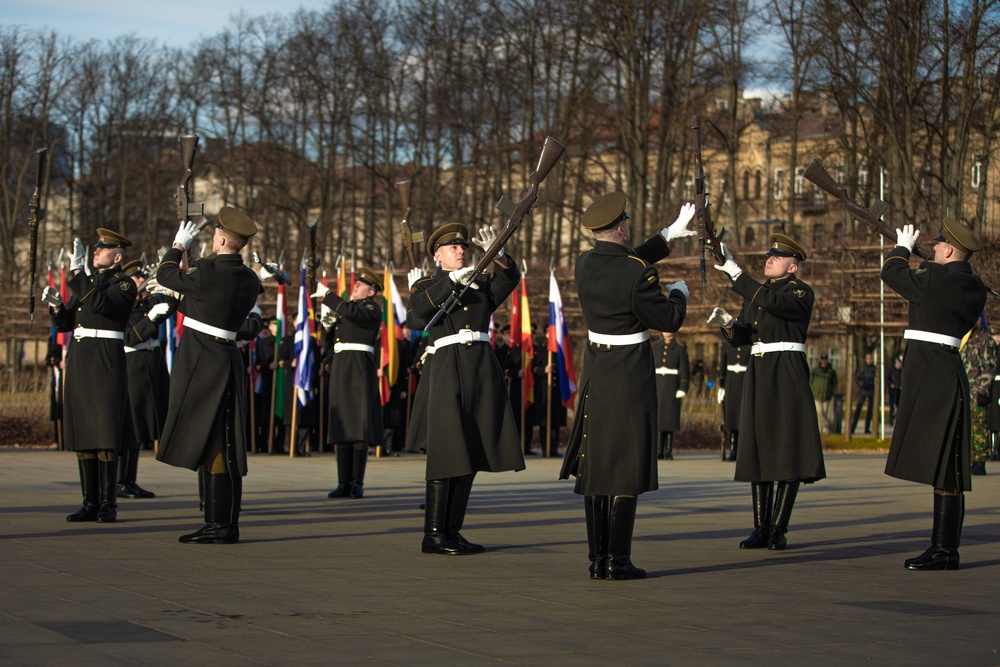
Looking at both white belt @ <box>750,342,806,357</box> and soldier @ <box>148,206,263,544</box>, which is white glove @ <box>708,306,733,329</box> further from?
soldier @ <box>148,206,263,544</box>

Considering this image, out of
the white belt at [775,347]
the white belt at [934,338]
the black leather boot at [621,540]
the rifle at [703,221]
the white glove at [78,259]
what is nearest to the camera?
the black leather boot at [621,540]

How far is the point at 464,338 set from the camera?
9.34m

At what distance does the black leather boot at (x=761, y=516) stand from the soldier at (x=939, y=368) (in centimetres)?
94

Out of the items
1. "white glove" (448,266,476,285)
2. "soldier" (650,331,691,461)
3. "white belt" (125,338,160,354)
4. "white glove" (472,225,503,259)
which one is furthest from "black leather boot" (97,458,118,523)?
"soldier" (650,331,691,461)

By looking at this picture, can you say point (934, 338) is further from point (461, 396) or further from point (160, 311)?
point (160, 311)

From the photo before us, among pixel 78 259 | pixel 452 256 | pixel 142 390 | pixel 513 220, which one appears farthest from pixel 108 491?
pixel 513 220

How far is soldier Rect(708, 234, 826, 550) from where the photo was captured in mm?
9664

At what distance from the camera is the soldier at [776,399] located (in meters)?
9.66

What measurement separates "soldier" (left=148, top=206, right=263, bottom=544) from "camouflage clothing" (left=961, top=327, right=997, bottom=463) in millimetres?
10701

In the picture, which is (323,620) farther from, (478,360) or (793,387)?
(793,387)

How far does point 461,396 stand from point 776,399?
2187 millimetres

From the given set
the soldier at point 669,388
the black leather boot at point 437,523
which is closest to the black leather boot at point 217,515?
the black leather boot at point 437,523

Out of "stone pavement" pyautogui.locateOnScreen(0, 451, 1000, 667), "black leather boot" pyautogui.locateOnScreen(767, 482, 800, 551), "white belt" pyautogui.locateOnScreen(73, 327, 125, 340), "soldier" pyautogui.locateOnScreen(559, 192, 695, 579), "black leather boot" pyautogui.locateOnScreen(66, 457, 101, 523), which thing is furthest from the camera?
"white belt" pyautogui.locateOnScreen(73, 327, 125, 340)

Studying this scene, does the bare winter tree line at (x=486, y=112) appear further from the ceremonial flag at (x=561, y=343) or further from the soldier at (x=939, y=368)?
the soldier at (x=939, y=368)
